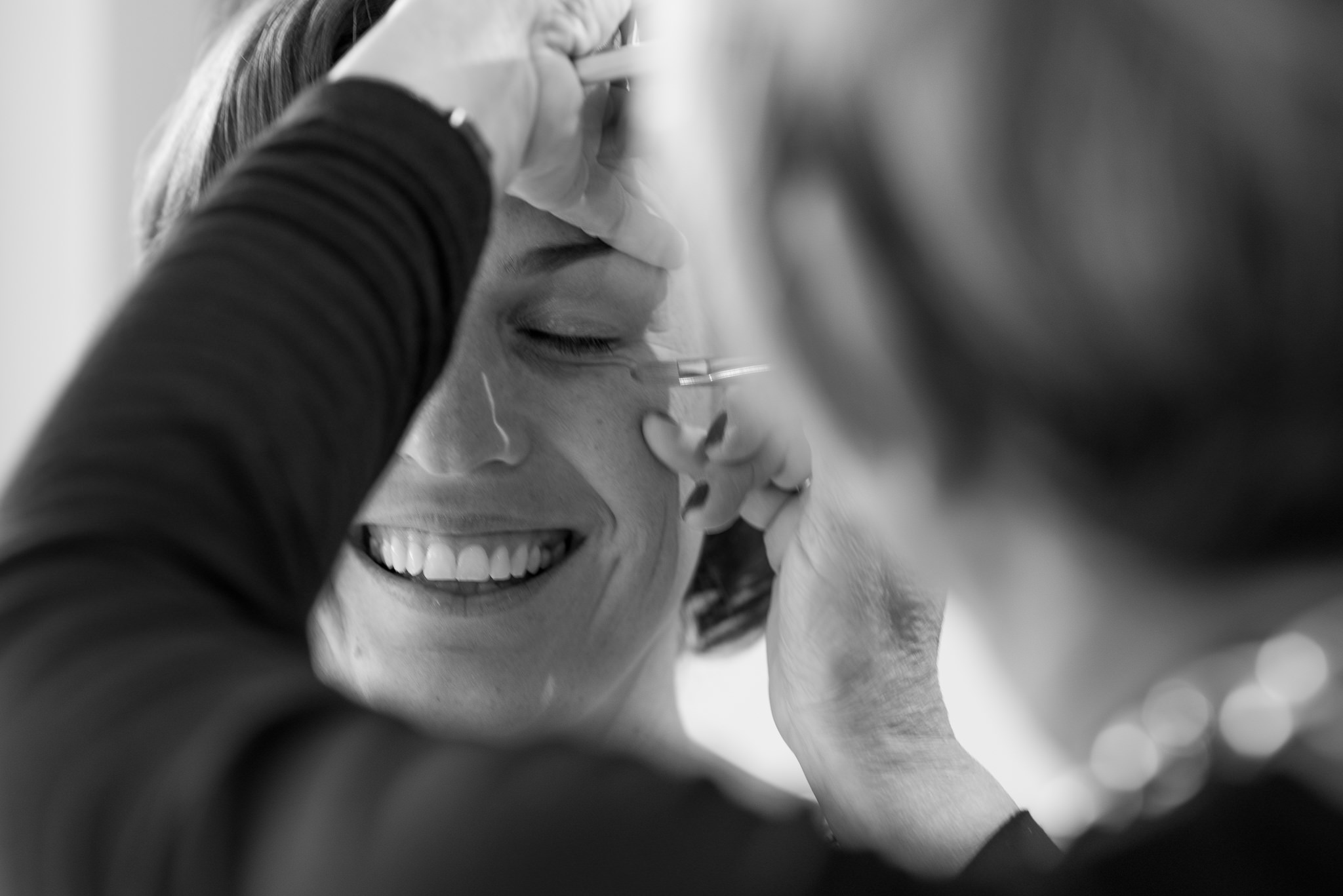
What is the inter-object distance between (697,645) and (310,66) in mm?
636

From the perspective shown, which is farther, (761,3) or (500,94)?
(500,94)

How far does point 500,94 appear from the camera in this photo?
0.65m

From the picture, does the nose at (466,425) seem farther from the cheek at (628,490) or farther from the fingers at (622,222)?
the fingers at (622,222)

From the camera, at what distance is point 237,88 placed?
40.6 inches

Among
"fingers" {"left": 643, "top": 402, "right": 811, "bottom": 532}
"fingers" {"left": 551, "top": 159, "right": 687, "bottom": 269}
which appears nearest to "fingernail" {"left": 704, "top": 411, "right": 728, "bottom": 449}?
"fingers" {"left": 643, "top": 402, "right": 811, "bottom": 532}

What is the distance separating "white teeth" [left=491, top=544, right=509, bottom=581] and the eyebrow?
23cm

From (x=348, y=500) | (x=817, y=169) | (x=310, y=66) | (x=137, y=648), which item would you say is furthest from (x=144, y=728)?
(x=310, y=66)

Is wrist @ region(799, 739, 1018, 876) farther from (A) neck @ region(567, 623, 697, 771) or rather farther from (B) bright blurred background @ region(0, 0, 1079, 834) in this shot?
(B) bright blurred background @ region(0, 0, 1079, 834)

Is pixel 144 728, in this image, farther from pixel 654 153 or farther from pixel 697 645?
pixel 697 645

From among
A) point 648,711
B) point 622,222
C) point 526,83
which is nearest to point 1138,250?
point 526,83

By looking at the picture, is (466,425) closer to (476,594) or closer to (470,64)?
(476,594)

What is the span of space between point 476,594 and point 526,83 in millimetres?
518

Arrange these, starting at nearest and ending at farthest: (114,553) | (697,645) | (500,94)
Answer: (114,553), (500,94), (697,645)

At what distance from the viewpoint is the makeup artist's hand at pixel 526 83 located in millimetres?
605
